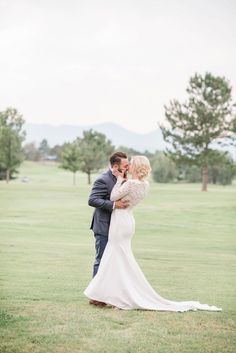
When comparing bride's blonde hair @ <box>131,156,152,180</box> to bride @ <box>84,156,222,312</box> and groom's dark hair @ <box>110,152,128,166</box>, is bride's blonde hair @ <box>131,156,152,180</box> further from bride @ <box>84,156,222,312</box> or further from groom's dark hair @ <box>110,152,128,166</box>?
groom's dark hair @ <box>110,152,128,166</box>

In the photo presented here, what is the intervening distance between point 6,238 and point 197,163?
3430 cm

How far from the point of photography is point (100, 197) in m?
7.73

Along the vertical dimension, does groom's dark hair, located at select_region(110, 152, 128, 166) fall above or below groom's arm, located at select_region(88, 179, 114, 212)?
above

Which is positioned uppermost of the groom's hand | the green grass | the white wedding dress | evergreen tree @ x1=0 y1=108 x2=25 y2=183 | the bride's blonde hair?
evergreen tree @ x1=0 y1=108 x2=25 y2=183

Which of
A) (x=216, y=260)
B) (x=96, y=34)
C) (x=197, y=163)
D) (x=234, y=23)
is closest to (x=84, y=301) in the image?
(x=216, y=260)

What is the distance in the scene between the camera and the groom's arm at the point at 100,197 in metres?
7.60

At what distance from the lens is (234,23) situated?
1933 centimetres

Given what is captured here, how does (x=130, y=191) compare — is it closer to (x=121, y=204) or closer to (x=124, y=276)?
(x=121, y=204)

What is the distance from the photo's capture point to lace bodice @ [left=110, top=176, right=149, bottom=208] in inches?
297

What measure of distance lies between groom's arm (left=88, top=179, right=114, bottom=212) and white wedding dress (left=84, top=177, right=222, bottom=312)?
0.12 m

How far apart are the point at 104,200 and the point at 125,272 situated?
39.3 inches

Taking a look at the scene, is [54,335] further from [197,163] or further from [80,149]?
[80,149]

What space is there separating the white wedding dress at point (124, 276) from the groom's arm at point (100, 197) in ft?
0.38

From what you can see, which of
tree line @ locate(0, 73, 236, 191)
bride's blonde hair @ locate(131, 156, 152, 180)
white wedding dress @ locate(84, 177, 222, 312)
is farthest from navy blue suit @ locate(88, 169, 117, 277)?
tree line @ locate(0, 73, 236, 191)
